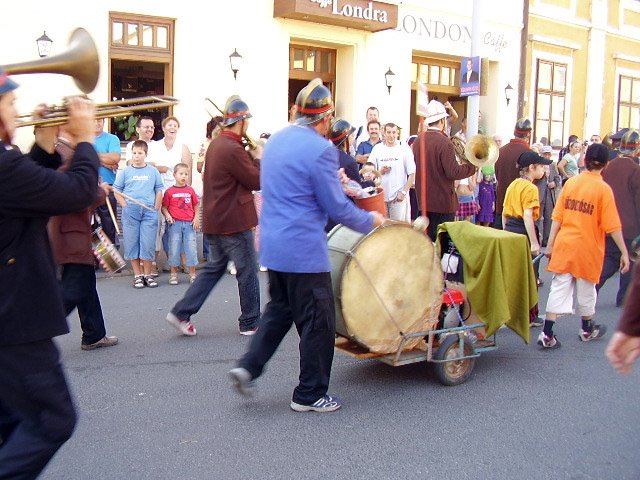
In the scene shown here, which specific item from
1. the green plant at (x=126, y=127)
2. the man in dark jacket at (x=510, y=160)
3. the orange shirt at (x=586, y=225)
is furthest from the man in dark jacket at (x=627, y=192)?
the green plant at (x=126, y=127)

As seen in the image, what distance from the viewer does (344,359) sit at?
5582 mm

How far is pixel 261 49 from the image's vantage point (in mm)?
13312

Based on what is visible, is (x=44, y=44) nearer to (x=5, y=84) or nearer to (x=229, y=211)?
(x=229, y=211)

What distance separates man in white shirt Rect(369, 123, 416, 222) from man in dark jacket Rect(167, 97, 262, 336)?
3693 mm

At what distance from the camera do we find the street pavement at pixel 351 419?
3.78 meters

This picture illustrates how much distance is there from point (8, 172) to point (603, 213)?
14.9 feet

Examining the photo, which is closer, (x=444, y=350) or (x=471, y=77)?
(x=444, y=350)

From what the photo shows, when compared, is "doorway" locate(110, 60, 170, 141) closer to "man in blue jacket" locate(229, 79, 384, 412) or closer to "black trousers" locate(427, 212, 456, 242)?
"black trousers" locate(427, 212, 456, 242)

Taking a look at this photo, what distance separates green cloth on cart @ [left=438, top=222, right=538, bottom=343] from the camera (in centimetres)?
512

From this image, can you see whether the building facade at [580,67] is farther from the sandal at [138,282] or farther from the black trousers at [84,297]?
the black trousers at [84,297]

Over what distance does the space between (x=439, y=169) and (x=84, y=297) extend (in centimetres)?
339

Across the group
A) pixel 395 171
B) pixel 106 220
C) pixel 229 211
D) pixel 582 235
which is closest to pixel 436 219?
pixel 582 235

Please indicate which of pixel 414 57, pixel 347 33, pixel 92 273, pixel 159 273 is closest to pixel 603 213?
pixel 92 273

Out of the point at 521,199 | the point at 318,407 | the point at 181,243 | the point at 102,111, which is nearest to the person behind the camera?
the point at 102,111
